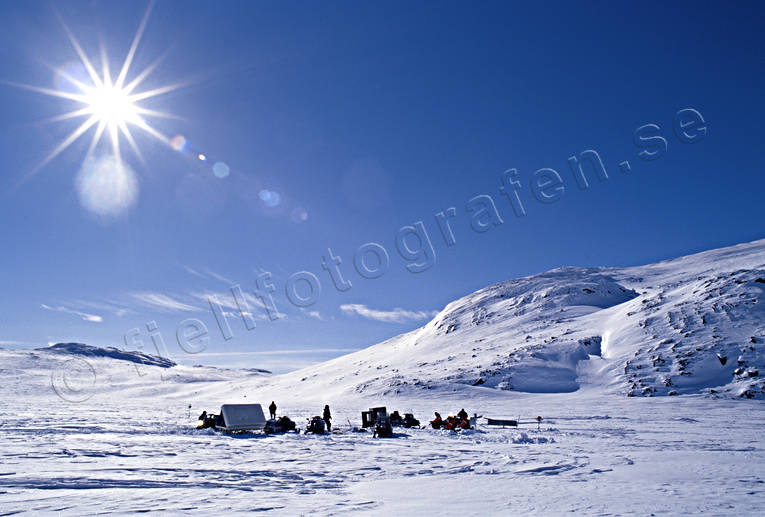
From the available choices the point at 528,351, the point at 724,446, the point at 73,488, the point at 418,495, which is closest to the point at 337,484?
the point at 418,495

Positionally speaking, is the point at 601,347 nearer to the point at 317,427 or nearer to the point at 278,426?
the point at 317,427

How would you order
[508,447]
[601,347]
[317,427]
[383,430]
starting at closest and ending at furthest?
[508,447] → [383,430] → [317,427] → [601,347]

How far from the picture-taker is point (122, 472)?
38.8ft

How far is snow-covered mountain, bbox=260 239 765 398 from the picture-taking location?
47844 millimetres

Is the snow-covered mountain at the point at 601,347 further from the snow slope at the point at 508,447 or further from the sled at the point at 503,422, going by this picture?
the sled at the point at 503,422

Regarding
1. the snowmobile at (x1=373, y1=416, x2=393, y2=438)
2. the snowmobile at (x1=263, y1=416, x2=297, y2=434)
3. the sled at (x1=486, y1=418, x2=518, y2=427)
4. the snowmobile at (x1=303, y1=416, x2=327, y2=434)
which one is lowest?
the sled at (x1=486, y1=418, x2=518, y2=427)

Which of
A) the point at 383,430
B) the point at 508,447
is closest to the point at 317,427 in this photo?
the point at 383,430

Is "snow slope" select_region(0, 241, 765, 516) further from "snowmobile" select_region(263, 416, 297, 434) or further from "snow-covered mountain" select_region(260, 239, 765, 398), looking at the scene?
"snowmobile" select_region(263, 416, 297, 434)

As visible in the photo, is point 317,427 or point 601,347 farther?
point 601,347

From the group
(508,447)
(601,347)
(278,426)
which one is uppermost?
(601,347)

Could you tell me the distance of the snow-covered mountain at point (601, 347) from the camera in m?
47.8

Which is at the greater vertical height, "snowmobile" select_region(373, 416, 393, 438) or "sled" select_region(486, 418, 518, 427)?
"snowmobile" select_region(373, 416, 393, 438)

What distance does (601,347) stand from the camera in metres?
61.9

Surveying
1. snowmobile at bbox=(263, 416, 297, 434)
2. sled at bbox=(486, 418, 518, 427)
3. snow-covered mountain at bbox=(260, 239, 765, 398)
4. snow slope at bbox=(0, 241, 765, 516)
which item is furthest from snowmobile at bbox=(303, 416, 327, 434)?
snow-covered mountain at bbox=(260, 239, 765, 398)
